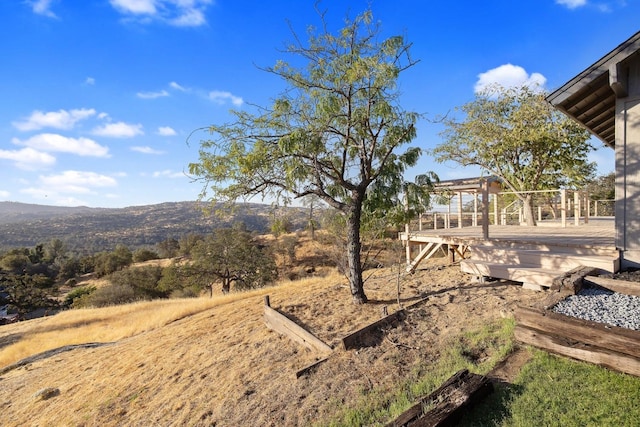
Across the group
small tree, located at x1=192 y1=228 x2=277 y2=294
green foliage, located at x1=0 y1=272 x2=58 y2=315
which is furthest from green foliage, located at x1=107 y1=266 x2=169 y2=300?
small tree, located at x1=192 y1=228 x2=277 y2=294

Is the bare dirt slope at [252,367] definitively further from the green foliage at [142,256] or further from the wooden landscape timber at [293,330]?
the green foliage at [142,256]

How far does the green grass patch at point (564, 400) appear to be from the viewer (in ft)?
8.64

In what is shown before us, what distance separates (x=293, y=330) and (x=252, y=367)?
1.01 m

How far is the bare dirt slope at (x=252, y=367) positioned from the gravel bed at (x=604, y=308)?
1.08m

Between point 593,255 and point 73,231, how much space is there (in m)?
82.4

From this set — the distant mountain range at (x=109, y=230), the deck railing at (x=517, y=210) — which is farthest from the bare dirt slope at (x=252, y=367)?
the distant mountain range at (x=109, y=230)

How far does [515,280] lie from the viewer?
6.59m

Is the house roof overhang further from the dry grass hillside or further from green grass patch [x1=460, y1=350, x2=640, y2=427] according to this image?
green grass patch [x1=460, y1=350, x2=640, y2=427]

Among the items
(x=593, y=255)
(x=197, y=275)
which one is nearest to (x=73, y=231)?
(x=197, y=275)

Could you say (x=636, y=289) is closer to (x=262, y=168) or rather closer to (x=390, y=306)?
(x=390, y=306)

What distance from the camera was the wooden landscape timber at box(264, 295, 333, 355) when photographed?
5.12 metres

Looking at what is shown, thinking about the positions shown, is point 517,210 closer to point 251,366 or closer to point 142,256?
point 251,366

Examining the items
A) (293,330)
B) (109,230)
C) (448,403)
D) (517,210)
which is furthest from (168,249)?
(448,403)

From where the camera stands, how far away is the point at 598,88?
20.0 ft
